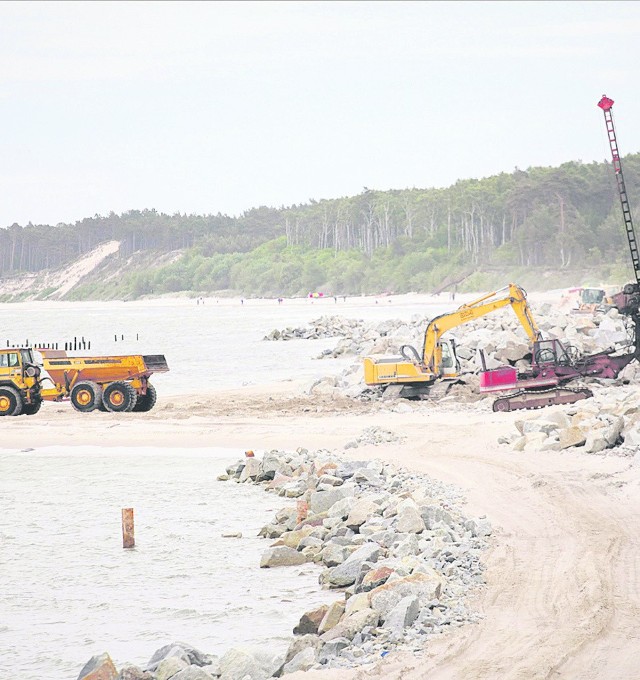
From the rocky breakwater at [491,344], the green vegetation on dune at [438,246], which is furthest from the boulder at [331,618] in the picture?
the green vegetation on dune at [438,246]

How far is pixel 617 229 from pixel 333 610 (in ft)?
379

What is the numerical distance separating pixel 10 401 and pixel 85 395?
6.16 ft

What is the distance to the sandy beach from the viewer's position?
9422 millimetres

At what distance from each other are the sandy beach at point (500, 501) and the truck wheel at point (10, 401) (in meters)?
0.23

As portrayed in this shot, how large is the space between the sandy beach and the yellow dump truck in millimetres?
455

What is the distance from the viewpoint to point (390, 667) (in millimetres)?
9312

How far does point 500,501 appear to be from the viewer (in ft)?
52.5

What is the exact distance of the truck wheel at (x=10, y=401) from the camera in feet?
92.4

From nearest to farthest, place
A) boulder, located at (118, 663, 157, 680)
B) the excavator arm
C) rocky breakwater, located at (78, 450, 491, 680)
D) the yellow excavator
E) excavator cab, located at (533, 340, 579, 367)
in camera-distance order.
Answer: boulder, located at (118, 663, 157, 680) < rocky breakwater, located at (78, 450, 491, 680) < excavator cab, located at (533, 340, 579, 367) < the excavator arm < the yellow excavator

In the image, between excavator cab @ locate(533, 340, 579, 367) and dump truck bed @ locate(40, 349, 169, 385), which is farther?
dump truck bed @ locate(40, 349, 169, 385)

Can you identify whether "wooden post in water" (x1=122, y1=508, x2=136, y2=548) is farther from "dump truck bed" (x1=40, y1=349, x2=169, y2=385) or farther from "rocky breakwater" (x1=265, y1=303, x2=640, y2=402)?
"rocky breakwater" (x1=265, y1=303, x2=640, y2=402)

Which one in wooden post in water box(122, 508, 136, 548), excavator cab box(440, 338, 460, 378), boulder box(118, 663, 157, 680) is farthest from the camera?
excavator cab box(440, 338, 460, 378)

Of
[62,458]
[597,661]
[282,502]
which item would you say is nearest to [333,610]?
[597,661]

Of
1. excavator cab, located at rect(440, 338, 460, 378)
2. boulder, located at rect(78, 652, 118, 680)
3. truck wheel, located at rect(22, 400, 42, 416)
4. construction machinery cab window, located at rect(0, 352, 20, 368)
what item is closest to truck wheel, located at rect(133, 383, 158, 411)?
truck wheel, located at rect(22, 400, 42, 416)
